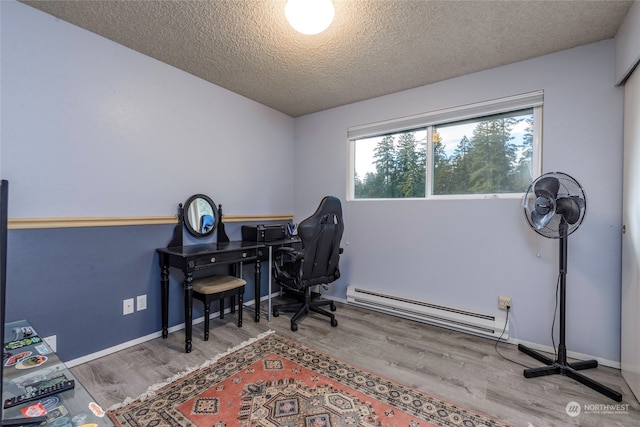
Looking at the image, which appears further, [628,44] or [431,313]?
[431,313]

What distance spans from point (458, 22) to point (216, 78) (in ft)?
6.97

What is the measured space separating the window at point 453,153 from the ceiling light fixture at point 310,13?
157cm

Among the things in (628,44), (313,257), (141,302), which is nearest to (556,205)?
(628,44)

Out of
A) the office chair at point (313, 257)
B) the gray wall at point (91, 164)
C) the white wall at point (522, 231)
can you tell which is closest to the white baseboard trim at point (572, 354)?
the white wall at point (522, 231)

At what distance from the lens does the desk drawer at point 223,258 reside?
7.47ft

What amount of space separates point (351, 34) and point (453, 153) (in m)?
1.50

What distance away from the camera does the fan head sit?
1.90m

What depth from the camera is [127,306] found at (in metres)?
2.26

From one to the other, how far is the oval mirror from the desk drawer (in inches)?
18.2

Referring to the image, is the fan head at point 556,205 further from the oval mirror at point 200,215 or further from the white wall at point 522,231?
the oval mirror at point 200,215

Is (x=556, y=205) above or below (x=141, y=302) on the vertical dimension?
above

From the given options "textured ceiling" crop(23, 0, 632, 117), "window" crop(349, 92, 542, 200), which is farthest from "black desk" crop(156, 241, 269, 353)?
"textured ceiling" crop(23, 0, 632, 117)

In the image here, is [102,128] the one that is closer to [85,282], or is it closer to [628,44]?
[85,282]

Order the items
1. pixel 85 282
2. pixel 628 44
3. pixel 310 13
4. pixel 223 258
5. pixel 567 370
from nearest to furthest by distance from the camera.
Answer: pixel 310 13
pixel 628 44
pixel 567 370
pixel 85 282
pixel 223 258
